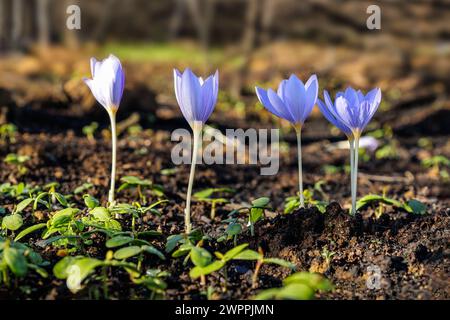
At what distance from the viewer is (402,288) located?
1858 mm

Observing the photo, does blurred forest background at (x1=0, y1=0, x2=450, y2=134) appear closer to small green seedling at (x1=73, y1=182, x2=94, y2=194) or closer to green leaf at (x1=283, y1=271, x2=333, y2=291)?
small green seedling at (x1=73, y1=182, x2=94, y2=194)

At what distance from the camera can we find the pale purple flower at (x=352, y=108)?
216cm

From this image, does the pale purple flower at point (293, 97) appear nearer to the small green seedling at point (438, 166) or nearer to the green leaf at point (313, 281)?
the green leaf at point (313, 281)

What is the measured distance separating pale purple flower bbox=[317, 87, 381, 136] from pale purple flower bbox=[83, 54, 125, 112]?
76cm

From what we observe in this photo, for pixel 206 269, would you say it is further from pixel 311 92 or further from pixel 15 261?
pixel 311 92

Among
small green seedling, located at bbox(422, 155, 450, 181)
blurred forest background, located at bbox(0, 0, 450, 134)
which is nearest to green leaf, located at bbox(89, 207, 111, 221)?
small green seedling, located at bbox(422, 155, 450, 181)

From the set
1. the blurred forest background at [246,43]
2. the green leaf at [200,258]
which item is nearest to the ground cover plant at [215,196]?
the green leaf at [200,258]

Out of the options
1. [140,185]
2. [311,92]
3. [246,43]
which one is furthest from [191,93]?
[246,43]

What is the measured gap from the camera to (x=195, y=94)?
81.1 inches

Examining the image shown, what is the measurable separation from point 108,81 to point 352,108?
92 cm

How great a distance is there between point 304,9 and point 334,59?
377 cm

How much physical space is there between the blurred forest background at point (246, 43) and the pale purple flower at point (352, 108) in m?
5.24

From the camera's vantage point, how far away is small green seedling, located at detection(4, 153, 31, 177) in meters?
3.23

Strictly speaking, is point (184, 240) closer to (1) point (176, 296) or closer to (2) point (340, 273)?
(1) point (176, 296)
